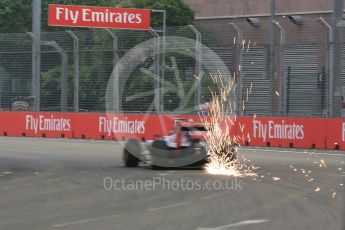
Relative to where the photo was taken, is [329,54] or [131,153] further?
[329,54]

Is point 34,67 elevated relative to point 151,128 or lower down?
elevated

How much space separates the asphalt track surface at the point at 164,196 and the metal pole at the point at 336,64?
16.8 ft

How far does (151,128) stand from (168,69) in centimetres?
292

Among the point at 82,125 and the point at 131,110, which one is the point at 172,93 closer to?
the point at 131,110

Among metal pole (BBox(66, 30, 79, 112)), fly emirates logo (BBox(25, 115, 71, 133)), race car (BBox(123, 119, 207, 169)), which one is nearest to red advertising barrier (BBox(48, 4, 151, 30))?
metal pole (BBox(66, 30, 79, 112))

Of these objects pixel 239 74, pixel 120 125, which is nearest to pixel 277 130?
pixel 239 74

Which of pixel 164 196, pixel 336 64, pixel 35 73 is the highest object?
pixel 336 64

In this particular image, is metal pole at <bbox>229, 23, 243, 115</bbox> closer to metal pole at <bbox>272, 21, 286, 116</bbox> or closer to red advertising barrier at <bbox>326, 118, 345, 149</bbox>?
metal pole at <bbox>272, 21, 286, 116</bbox>

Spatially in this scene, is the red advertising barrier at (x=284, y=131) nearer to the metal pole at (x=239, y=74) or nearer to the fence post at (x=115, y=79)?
the metal pole at (x=239, y=74)

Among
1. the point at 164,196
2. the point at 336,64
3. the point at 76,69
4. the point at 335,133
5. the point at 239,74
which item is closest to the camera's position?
the point at 164,196

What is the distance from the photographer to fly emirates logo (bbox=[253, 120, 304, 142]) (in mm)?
24688

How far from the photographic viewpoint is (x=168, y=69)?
97.9ft

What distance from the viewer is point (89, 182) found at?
47.9ft

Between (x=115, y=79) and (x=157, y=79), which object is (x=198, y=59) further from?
(x=115, y=79)
